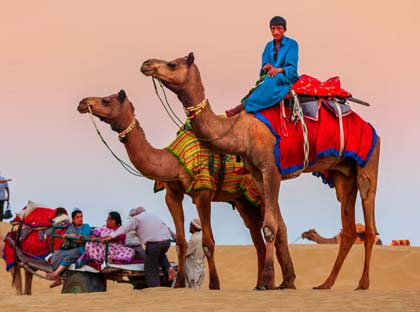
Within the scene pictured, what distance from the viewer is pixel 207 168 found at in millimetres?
15531

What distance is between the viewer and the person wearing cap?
53.8 ft

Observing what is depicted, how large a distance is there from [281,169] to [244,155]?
519 mm

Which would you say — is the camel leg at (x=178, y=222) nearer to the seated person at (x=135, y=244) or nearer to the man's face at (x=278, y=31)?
the seated person at (x=135, y=244)

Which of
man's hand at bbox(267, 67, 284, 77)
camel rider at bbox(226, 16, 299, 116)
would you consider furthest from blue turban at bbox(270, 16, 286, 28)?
man's hand at bbox(267, 67, 284, 77)

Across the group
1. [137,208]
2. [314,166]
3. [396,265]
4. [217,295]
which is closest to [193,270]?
[137,208]

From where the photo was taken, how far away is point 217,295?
1235cm

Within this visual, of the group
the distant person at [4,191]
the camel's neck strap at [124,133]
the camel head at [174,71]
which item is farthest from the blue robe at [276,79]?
the distant person at [4,191]

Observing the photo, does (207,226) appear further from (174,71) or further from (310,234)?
(310,234)

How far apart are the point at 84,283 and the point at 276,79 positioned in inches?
156

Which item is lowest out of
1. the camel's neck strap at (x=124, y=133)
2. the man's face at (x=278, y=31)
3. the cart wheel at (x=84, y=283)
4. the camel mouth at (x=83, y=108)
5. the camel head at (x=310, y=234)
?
the cart wheel at (x=84, y=283)

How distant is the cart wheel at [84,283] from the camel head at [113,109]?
Answer: 7.00 ft

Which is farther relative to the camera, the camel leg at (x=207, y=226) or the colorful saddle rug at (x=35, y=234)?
the colorful saddle rug at (x=35, y=234)

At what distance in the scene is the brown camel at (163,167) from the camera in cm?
1501

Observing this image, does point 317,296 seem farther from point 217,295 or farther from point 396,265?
point 396,265
